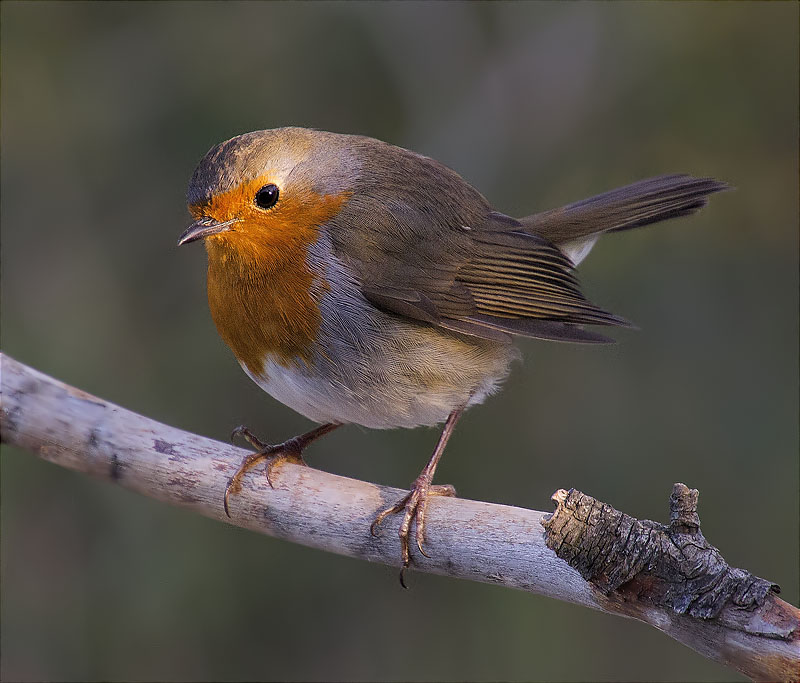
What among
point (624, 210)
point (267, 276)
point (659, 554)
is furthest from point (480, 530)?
point (624, 210)

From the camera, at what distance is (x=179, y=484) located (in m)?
3.05

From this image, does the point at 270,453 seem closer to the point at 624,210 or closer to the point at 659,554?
the point at 659,554

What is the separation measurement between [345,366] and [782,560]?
2537mm

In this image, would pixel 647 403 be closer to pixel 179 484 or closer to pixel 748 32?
pixel 748 32

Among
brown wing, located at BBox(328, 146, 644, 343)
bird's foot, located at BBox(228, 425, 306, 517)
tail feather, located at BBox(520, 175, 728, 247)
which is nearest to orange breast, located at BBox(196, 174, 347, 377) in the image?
brown wing, located at BBox(328, 146, 644, 343)

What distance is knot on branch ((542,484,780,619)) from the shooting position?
7.66ft

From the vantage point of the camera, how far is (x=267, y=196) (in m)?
3.21

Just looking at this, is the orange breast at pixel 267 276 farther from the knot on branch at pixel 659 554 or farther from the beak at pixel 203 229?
the knot on branch at pixel 659 554

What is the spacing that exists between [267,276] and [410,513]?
0.93 m

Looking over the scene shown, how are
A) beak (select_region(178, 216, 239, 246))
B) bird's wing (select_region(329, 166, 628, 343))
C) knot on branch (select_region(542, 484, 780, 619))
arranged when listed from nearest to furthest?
knot on branch (select_region(542, 484, 780, 619)), beak (select_region(178, 216, 239, 246)), bird's wing (select_region(329, 166, 628, 343))

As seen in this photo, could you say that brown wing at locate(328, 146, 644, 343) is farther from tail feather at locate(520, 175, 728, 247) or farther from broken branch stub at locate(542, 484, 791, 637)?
broken branch stub at locate(542, 484, 791, 637)

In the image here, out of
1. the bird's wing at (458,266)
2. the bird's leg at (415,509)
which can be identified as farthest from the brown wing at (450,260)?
the bird's leg at (415,509)

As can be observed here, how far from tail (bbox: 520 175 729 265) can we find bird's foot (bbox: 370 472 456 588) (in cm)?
132

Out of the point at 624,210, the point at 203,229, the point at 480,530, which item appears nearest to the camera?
the point at 480,530
